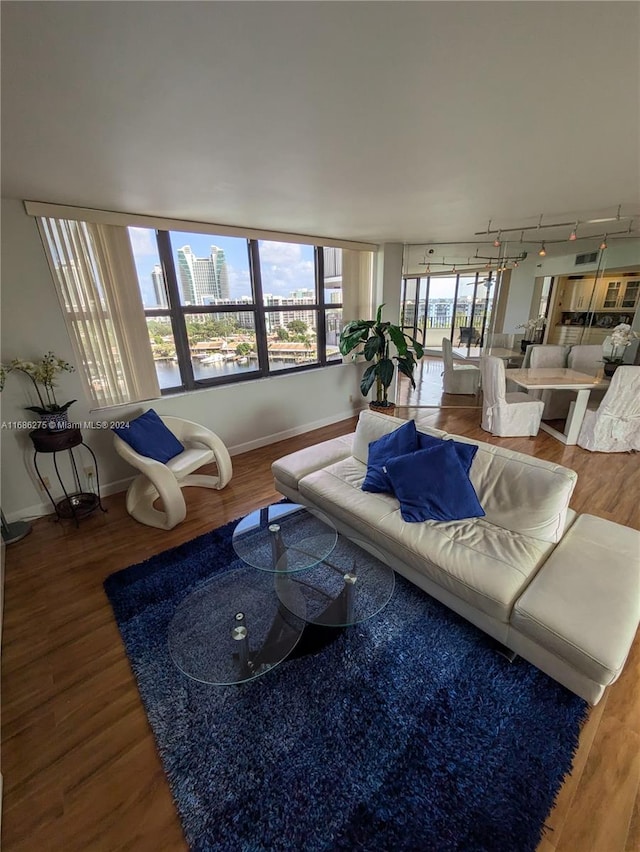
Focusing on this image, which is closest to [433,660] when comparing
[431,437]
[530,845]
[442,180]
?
[530,845]

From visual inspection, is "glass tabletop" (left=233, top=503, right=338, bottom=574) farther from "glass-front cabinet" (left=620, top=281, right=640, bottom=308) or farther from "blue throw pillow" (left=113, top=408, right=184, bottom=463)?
"glass-front cabinet" (left=620, top=281, right=640, bottom=308)

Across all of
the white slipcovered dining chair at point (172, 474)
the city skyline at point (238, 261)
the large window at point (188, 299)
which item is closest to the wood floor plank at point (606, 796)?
the white slipcovered dining chair at point (172, 474)

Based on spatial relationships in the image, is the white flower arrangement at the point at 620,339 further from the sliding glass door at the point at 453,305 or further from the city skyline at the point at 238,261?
the city skyline at the point at 238,261

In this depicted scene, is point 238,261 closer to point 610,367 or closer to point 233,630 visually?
point 233,630

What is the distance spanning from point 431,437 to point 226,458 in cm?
182

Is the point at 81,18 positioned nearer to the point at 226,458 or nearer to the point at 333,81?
the point at 333,81

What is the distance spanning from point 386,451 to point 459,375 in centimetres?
365

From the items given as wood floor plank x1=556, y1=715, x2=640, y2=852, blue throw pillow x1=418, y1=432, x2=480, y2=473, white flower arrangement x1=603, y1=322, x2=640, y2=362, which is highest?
white flower arrangement x1=603, y1=322, x2=640, y2=362

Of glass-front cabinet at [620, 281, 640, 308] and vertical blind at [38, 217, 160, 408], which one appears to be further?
glass-front cabinet at [620, 281, 640, 308]

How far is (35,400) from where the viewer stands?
260cm

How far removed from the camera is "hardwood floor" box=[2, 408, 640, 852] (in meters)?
1.10

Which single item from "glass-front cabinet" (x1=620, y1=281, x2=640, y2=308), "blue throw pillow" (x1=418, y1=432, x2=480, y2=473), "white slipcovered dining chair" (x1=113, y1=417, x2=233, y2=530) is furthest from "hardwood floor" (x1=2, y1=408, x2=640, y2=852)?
"glass-front cabinet" (x1=620, y1=281, x2=640, y2=308)

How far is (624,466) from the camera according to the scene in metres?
3.37

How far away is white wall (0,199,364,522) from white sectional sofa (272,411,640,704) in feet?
5.88
